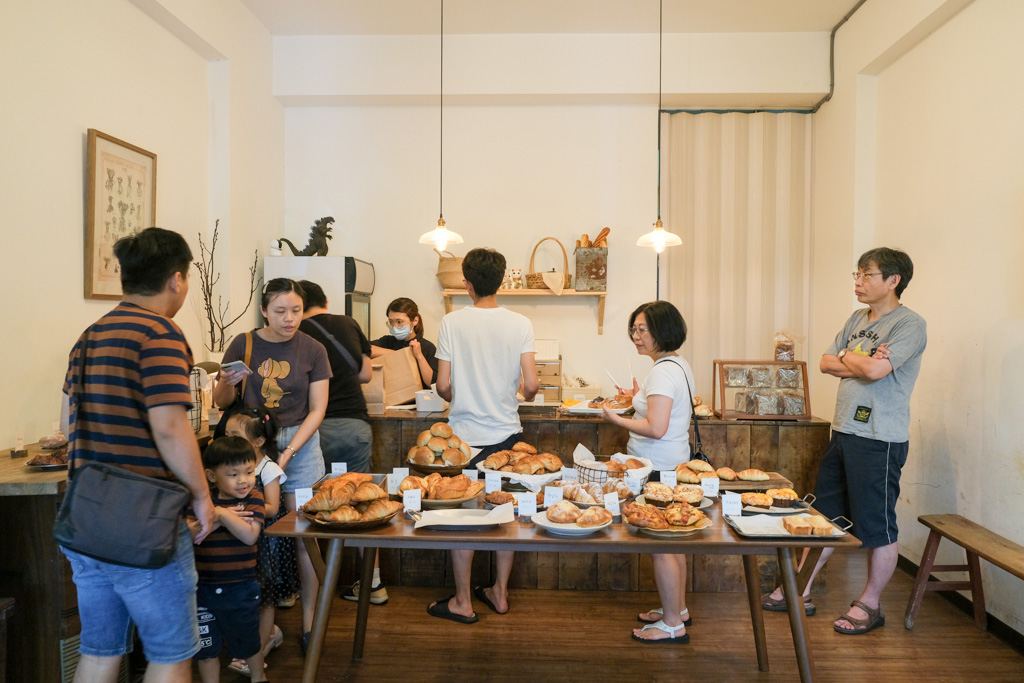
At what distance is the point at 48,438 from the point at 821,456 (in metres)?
3.73

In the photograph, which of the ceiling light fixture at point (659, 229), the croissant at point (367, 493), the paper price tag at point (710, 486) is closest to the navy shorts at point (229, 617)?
the croissant at point (367, 493)

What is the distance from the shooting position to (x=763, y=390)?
377 cm

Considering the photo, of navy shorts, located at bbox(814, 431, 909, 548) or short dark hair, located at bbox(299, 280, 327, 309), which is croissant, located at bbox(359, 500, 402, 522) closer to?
short dark hair, located at bbox(299, 280, 327, 309)

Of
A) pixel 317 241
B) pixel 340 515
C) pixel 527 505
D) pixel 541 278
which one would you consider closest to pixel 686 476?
pixel 527 505

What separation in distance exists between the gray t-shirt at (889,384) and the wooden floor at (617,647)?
958 mm

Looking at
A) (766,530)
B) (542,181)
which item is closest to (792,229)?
(542,181)

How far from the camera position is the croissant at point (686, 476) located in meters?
2.51

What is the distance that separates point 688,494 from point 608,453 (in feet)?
4.84

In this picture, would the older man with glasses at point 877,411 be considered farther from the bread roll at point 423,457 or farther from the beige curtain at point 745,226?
the beige curtain at point 745,226

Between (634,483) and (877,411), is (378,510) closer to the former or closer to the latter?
(634,483)

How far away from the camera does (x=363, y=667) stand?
2.82 meters

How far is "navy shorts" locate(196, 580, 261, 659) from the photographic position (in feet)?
7.78

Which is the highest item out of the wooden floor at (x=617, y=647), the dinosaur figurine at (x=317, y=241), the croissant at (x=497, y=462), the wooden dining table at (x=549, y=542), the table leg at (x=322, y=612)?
the dinosaur figurine at (x=317, y=241)

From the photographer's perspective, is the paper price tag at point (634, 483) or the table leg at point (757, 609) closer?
the paper price tag at point (634, 483)
